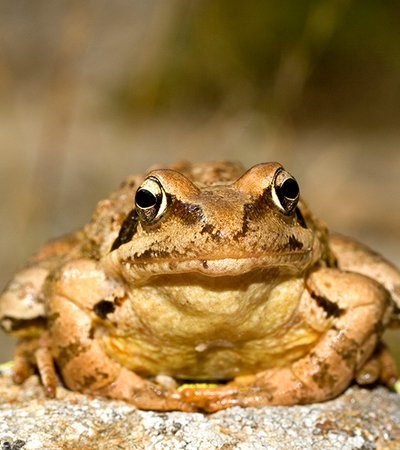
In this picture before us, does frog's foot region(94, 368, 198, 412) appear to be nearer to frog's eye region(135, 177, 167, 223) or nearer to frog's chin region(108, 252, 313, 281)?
frog's chin region(108, 252, 313, 281)

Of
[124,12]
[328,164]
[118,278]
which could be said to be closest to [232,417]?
[118,278]

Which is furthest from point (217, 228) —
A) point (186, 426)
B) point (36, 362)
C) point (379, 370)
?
point (36, 362)

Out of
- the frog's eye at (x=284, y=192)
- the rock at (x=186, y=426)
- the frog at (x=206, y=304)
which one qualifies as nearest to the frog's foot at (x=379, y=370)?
the frog at (x=206, y=304)

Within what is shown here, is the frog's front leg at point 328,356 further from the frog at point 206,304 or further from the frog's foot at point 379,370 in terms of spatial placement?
the frog's foot at point 379,370

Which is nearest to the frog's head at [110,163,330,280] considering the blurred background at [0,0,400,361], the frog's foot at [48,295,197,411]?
the frog's foot at [48,295,197,411]

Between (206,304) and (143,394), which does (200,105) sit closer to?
(143,394)

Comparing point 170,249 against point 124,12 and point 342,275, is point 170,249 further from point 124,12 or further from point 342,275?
point 124,12

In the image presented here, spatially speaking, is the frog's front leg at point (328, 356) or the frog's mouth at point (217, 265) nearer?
the frog's mouth at point (217, 265)
